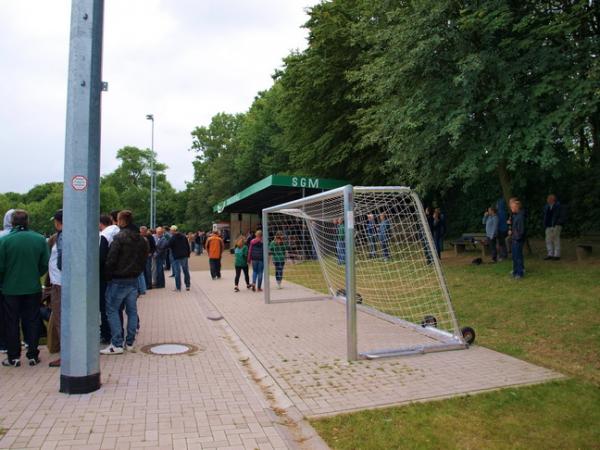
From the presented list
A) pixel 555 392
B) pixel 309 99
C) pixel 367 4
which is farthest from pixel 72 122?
pixel 309 99

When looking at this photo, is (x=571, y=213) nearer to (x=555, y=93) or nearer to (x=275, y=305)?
(x=555, y=93)

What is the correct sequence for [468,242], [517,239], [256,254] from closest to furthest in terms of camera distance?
1. [517,239]
2. [256,254]
3. [468,242]

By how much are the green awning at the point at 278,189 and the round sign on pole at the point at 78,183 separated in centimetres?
1665

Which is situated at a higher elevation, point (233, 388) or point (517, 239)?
point (517, 239)

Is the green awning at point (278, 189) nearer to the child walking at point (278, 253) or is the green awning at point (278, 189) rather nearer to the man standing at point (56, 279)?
the child walking at point (278, 253)

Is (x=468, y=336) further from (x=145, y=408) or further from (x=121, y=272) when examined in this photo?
(x=121, y=272)

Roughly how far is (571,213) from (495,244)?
14.0 ft

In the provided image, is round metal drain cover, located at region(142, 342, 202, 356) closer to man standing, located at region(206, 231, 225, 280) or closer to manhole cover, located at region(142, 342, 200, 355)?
manhole cover, located at region(142, 342, 200, 355)

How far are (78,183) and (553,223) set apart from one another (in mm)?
11404

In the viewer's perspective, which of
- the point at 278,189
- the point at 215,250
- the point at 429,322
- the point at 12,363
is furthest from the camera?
the point at 278,189

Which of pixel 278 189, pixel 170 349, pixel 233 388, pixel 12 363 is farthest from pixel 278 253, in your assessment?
pixel 278 189

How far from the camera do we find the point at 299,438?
12.8 feet

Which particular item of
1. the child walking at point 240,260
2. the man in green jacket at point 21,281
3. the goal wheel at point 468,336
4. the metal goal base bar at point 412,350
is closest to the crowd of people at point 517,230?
the goal wheel at point 468,336

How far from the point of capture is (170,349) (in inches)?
266
